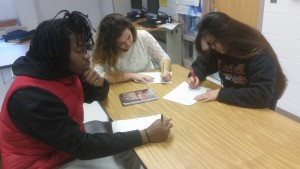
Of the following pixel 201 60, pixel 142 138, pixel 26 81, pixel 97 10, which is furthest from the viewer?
pixel 97 10

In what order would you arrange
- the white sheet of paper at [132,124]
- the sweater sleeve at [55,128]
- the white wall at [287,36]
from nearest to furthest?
the sweater sleeve at [55,128] → the white sheet of paper at [132,124] → the white wall at [287,36]

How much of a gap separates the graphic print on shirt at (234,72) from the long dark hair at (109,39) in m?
0.71

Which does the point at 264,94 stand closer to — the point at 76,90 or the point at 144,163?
the point at 144,163

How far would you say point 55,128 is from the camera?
91cm

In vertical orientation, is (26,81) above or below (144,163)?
above

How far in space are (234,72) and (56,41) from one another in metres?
0.99

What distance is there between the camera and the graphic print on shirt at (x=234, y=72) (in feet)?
4.61

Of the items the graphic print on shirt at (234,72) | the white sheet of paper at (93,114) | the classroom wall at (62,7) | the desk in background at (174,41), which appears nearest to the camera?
the graphic print on shirt at (234,72)

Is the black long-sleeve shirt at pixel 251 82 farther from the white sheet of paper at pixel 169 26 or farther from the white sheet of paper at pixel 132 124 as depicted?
the white sheet of paper at pixel 169 26

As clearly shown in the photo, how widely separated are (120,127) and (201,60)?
81cm

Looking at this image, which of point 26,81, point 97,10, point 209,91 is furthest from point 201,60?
point 97,10

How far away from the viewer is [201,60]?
5.64 ft

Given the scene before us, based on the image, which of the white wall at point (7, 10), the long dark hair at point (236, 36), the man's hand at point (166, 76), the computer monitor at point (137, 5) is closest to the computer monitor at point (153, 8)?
the computer monitor at point (137, 5)

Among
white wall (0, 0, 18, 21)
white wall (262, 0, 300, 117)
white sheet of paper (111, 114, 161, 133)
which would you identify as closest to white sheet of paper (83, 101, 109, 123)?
white sheet of paper (111, 114, 161, 133)
